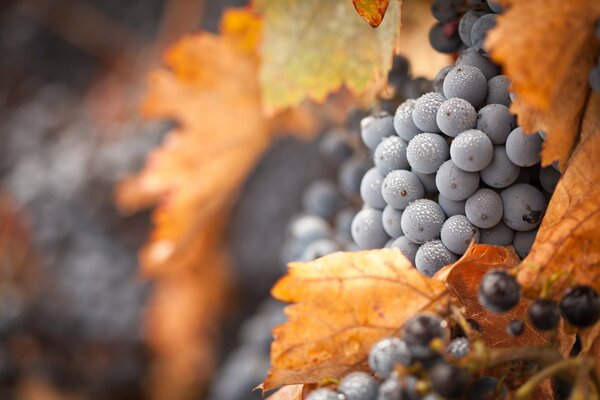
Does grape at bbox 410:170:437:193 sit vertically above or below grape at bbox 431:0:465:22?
below

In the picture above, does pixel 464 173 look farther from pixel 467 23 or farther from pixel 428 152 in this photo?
pixel 467 23

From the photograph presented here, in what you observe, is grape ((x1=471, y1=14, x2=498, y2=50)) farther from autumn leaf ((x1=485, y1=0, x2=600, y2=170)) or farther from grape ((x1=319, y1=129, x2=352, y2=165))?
grape ((x1=319, y1=129, x2=352, y2=165))

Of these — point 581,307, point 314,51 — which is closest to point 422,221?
point 581,307

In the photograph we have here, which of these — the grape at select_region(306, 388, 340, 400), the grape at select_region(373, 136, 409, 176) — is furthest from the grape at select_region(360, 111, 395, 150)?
the grape at select_region(306, 388, 340, 400)

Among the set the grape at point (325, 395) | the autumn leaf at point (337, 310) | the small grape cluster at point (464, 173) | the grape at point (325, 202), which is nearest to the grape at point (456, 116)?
the small grape cluster at point (464, 173)

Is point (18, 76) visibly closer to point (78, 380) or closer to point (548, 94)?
point (78, 380)

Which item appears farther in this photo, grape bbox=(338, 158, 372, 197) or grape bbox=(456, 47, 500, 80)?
grape bbox=(338, 158, 372, 197)
